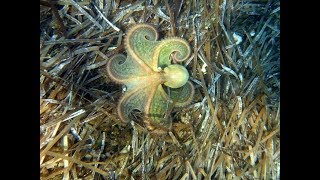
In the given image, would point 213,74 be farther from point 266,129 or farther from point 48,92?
point 48,92

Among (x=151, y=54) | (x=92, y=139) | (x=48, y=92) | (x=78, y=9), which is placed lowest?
(x=92, y=139)

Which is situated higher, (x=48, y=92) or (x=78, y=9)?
(x=78, y=9)

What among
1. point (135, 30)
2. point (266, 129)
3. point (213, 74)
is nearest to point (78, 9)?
point (135, 30)
